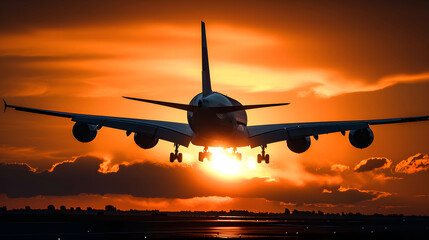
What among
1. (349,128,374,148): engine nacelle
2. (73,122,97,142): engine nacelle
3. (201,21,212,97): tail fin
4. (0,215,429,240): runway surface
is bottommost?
(0,215,429,240): runway surface

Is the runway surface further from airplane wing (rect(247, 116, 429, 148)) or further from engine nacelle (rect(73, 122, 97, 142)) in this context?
airplane wing (rect(247, 116, 429, 148))

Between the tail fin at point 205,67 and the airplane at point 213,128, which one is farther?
the tail fin at point 205,67

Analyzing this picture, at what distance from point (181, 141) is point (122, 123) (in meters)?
7.00

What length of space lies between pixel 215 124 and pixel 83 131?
14.7 m

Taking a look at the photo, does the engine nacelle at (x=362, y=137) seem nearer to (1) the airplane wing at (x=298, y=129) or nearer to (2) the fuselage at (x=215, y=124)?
(1) the airplane wing at (x=298, y=129)

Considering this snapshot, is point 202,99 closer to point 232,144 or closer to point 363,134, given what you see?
point 232,144

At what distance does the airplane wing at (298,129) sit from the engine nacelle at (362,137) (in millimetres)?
1325

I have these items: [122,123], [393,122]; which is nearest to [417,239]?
[393,122]

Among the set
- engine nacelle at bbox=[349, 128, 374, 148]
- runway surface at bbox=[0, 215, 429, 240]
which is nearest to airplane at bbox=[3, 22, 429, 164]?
engine nacelle at bbox=[349, 128, 374, 148]

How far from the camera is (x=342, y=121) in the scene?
2500 inches

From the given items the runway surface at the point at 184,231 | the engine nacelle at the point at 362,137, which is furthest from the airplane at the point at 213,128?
the runway surface at the point at 184,231

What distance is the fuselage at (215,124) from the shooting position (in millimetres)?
54531

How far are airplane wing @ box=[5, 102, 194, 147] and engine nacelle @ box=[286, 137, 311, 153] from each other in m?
13.6

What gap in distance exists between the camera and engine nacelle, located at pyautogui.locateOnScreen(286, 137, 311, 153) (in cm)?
6944
